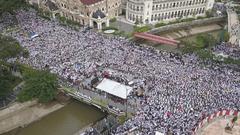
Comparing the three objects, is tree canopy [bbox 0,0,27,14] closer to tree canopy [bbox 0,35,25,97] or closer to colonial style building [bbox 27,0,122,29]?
colonial style building [bbox 27,0,122,29]

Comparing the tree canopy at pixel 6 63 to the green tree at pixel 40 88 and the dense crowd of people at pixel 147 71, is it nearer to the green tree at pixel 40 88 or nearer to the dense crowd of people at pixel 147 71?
the dense crowd of people at pixel 147 71

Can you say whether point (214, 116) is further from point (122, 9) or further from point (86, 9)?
point (122, 9)

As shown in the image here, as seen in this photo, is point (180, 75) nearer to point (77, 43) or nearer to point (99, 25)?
point (77, 43)

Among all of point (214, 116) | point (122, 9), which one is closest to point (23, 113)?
point (214, 116)

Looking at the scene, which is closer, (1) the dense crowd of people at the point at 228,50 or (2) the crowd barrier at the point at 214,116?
(2) the crowd barrier at the point at 214,116

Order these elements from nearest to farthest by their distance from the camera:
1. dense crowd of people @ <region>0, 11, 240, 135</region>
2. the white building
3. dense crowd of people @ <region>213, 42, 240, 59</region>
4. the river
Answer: dense crowd of people @ <region>0, 11, 240, 135</region>
the river
dense crowd of people @ <region>213, 42, 240, 59</region>
the white building

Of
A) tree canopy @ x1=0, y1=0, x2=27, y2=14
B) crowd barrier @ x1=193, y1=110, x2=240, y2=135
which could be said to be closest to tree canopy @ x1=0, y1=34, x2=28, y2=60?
tree canopy @ x1=0, y1=0, x2=27, y2=14

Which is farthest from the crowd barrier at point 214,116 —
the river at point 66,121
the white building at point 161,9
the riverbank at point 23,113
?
the white building at point 161,9
